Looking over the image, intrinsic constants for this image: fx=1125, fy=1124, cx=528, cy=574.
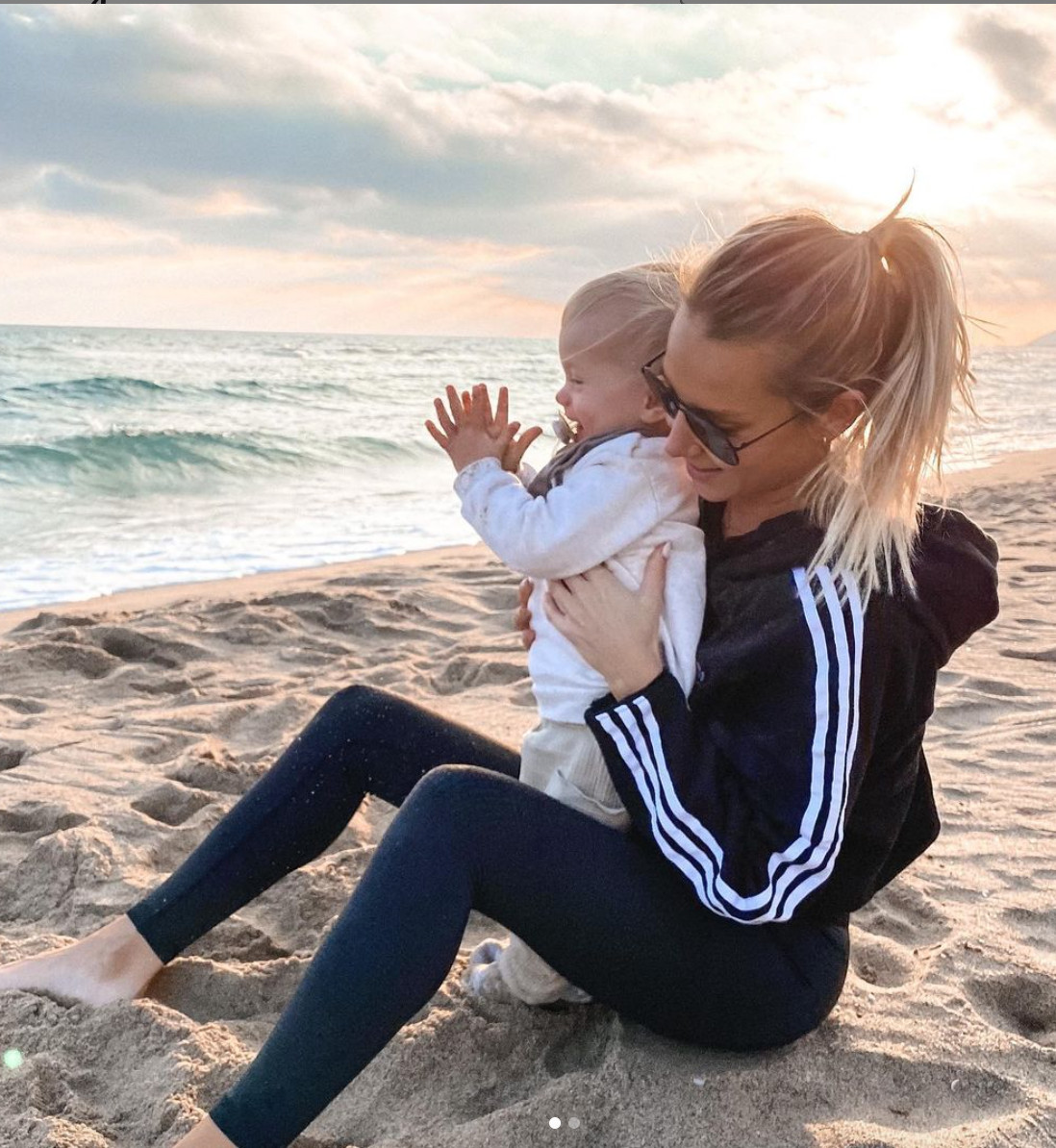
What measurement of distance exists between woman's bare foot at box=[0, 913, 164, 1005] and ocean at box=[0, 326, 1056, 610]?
5.69 ft

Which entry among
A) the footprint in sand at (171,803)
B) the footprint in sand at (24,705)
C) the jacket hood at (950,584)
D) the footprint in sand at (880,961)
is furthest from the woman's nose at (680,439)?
the footprint in sand at (24,705)

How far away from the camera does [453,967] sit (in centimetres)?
228

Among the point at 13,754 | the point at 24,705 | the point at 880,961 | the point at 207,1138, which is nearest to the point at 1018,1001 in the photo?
the point at 880,961

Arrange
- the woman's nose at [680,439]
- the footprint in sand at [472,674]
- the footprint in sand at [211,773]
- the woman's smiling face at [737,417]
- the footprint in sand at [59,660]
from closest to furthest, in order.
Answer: the woman's smiling face at [737,417] < the woman's nose at [680,439] < the footprint in sand at [211,773] < the footprint in sand at [472,674] < the footprint in sand at [59,660]

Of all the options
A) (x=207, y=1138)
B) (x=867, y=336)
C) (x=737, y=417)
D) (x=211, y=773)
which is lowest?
(x=211, y=773)

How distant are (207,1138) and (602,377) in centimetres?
142

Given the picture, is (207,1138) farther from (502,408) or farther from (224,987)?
(502,408)

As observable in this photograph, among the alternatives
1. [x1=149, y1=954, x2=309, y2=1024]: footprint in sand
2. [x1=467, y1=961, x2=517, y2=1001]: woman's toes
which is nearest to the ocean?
[x1=467, y1=961, x2=517, y2=1001]: woman's toes

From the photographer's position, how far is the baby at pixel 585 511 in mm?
1884

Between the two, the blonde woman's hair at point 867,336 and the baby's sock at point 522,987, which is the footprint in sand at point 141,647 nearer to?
the baby's sock at point 522,987

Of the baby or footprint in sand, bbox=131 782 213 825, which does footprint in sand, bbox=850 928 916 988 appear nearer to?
the baby

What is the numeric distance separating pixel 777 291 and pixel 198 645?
3629mm

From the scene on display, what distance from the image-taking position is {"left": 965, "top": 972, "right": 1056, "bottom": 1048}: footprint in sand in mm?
2066

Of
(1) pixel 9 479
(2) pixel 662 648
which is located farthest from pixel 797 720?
(1) pixel 9 479
